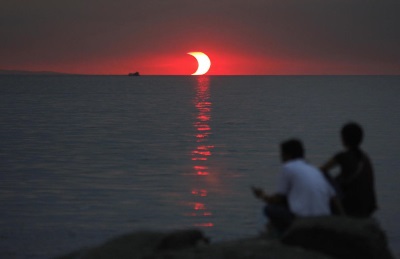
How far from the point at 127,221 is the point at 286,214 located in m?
8.39

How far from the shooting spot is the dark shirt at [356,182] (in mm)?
9977

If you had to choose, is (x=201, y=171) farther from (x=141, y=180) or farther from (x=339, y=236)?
(x=339, y=236)

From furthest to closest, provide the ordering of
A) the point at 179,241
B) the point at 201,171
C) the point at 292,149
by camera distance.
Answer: the point at 201,171 < the point at 179,241 < the point at 292,149

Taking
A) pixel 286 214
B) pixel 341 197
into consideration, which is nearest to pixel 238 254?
pixel 286 214

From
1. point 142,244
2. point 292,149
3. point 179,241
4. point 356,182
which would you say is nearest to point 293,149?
point 292,149

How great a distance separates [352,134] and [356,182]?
60 centimetres

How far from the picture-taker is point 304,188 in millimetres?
9727

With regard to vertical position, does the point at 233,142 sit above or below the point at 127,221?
above

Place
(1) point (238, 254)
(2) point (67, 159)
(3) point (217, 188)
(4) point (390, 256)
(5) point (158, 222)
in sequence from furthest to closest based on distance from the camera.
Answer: (2) point (67, 159) → (3) point (217, 188) → (5) point (158, 222) → (4) point (390, 256) → (1) point (238, 254)

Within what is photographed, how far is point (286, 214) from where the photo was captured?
1011 centimetres

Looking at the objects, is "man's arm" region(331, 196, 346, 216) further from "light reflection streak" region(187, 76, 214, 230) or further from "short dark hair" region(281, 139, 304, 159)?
"light reflection streak" region(187, 76, 214, 230)

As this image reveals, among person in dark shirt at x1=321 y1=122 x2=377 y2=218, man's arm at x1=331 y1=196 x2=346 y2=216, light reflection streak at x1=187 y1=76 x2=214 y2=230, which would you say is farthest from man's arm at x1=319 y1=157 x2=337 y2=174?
light reflection streak at x1=187 y1=76 x2=214 y2=230

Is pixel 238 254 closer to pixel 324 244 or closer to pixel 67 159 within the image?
pixel 324 244

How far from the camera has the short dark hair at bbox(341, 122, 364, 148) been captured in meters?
9.92
